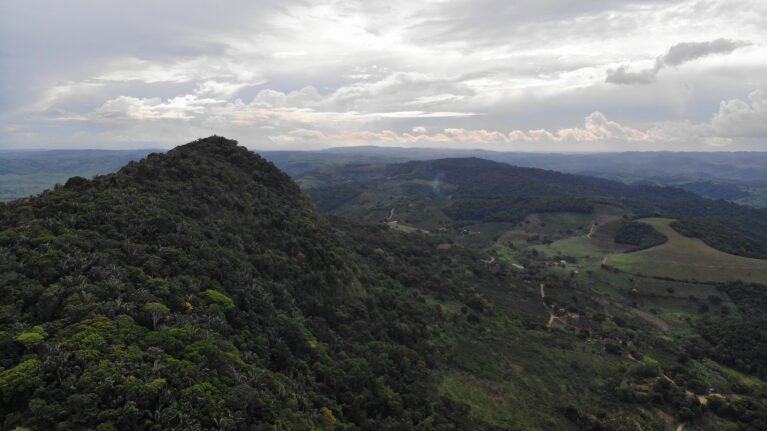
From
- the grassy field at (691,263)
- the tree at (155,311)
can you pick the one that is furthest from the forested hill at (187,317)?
the grassy field at (691,263)

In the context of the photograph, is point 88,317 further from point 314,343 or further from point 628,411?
point 628,411

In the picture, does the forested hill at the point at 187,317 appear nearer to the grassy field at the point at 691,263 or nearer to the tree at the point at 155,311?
the tree at the point at 155,311

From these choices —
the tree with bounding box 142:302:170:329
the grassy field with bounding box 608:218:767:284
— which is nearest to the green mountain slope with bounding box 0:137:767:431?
the tree with bounding box 142:302:170:329

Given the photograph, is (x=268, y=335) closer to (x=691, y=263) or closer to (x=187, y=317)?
(x=187, y=317)

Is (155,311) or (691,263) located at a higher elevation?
(155,311)

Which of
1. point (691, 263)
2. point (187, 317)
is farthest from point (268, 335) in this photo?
point (691, 263)

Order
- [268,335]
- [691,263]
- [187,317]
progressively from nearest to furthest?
1. [187,317]
2. [268,335]
3. [691,263]

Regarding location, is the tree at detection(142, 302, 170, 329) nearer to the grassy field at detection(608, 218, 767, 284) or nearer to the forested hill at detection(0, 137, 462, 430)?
the forested hill at detection(0, 137, 462, 430)
